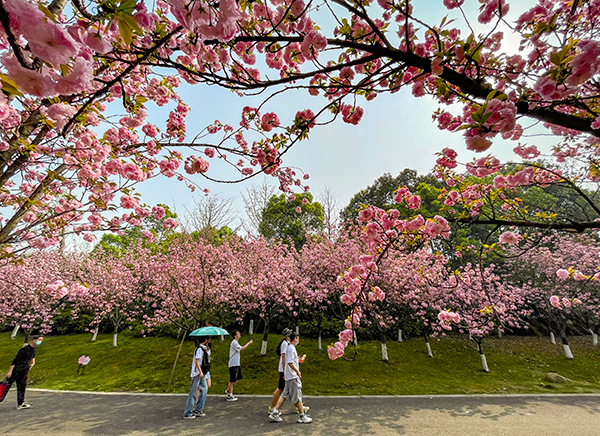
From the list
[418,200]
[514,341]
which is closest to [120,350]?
[418,200]

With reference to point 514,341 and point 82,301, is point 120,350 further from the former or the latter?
point 514,341

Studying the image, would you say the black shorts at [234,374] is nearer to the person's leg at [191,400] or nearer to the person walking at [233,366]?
the person walking at [233,366]

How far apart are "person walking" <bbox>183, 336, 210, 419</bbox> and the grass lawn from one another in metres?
2.13

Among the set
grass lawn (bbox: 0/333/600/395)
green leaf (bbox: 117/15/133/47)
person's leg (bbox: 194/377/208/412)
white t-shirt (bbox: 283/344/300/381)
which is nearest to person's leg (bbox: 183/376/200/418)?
person's leg (bbox: 194/377/208/412)

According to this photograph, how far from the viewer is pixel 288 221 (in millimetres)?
19719

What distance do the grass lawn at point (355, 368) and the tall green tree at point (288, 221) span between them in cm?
789

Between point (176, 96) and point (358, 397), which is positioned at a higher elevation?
point (176, 96)

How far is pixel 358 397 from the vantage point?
22.4 feet

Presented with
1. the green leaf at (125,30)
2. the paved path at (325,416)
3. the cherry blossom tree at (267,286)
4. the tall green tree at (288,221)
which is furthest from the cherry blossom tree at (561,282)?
the green leaf at (125,30)

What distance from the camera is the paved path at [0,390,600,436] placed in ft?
15.7

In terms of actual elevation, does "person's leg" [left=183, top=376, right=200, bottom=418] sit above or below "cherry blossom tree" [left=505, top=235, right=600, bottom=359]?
below

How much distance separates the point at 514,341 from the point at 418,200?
15.1m

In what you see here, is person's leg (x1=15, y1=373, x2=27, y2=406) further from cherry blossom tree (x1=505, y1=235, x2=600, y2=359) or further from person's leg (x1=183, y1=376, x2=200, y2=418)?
cherry blossom tree (x1=505, y1=235, x2=600, y2=359)

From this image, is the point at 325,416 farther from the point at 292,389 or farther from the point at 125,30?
the point at 125,30
